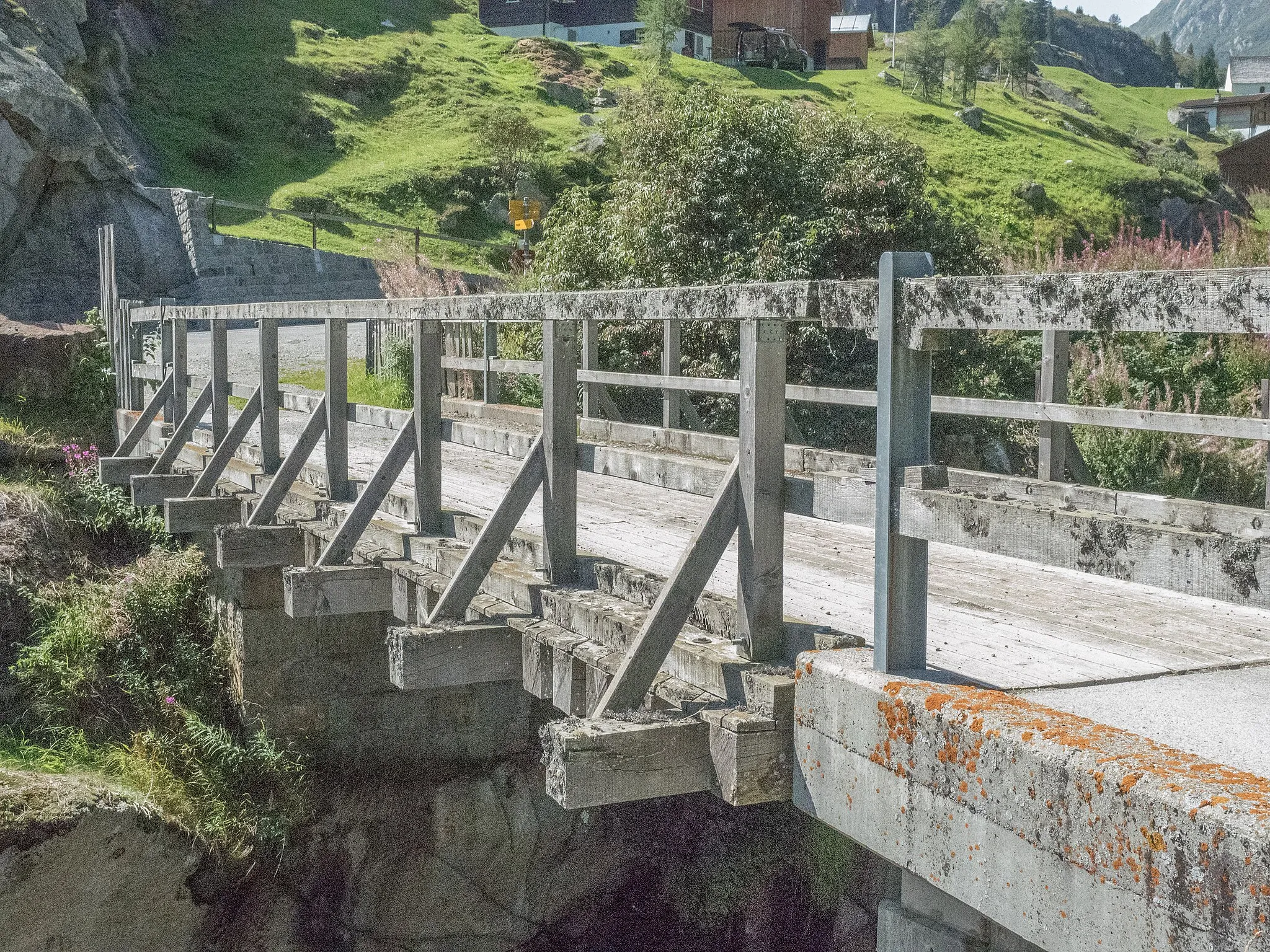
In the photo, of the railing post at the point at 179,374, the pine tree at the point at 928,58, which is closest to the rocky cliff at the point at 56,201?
the railing post at the point at 179,374

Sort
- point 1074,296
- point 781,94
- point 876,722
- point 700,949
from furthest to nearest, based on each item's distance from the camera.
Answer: point 781,94 → point 700,949 → point 876,722 → point 1074,296

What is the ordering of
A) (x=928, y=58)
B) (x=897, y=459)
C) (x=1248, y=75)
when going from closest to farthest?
(x=897, y=459) < (x=928, y=58) < (x=1248, y=75)

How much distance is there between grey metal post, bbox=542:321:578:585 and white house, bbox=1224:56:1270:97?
470ft

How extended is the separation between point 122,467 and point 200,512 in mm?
2526

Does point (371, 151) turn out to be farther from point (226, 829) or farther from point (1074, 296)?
point (1074, 296)

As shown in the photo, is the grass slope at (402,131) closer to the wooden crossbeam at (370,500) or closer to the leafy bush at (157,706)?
the leafy bush at (157,706)

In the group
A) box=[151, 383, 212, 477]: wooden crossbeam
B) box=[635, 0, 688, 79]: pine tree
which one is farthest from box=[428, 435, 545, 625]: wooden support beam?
box=[635, 0, 688, 79]: pine tree

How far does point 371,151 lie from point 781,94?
23.9m

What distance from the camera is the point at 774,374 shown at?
372 cm

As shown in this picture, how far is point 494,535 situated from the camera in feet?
16.3

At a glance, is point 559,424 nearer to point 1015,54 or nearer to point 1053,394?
point 1053,394

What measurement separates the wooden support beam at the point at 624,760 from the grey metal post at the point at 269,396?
459 centimetres

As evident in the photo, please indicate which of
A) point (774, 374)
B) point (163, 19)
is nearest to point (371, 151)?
point (163, 19)

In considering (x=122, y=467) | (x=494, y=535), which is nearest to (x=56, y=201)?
(x=122, y=467)
